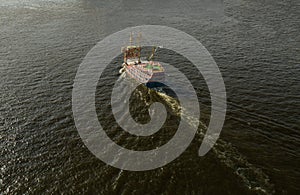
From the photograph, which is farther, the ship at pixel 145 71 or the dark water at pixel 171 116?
the ship at pixel 145 71

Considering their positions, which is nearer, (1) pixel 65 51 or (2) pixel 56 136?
(2) pixel 56 136

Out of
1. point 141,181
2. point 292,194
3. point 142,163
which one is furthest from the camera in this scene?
point 142,163

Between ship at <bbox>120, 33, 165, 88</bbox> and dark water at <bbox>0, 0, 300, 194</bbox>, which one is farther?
ship at <bbox>120, 33, 165, 88</bbox>

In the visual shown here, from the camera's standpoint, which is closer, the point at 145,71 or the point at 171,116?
the point at 171,116

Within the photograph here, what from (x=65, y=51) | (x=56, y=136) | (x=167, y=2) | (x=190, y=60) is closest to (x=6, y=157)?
(x=56, y=136)

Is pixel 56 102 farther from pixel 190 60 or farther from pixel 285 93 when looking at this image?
pixel 285 93

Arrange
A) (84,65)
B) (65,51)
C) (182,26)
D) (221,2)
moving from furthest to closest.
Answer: (221,2), (182,26), (65,51), (84,65)

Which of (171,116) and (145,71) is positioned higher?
(145,71)

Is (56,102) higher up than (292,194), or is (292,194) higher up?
(292,194)
